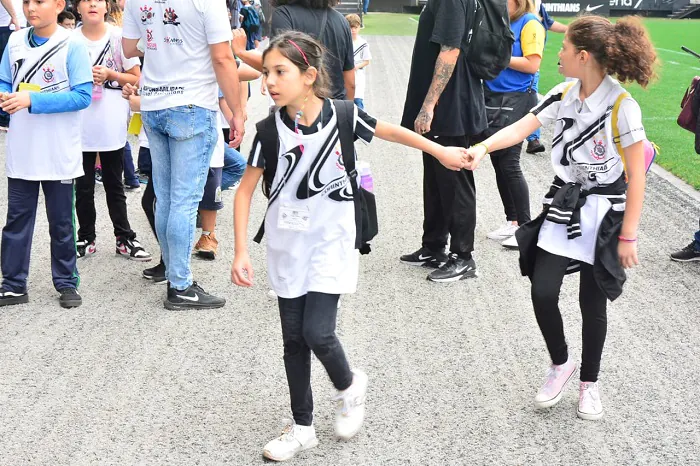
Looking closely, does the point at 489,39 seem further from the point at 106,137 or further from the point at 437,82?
the point at 106,137

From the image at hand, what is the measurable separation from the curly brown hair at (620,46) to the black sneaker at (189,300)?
2.71m

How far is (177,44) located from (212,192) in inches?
58.1

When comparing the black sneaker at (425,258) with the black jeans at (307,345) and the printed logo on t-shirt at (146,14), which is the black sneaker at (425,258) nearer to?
the printed logo on t-shirt at (146,14)

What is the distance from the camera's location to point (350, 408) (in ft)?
12.8

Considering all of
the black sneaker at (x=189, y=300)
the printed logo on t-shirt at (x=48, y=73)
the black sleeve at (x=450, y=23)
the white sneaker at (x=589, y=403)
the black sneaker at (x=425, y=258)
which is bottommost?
the black sneaker at (x=425, y=258)

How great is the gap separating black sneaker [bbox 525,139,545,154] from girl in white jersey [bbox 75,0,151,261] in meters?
5.57

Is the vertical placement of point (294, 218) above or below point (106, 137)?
above

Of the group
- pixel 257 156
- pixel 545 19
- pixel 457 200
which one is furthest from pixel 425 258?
pixel 545 19

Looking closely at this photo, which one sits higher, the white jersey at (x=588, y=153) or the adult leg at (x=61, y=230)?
the white jersey at (x=588, y=153)

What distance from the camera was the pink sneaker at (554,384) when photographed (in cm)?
429

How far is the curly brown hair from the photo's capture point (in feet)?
13.2

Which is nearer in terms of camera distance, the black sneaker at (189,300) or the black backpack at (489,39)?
the black sneaker at (189,300)

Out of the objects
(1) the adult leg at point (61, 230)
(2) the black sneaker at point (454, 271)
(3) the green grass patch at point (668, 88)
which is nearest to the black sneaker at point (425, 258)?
(2) the black sneaker at point (454, 271)

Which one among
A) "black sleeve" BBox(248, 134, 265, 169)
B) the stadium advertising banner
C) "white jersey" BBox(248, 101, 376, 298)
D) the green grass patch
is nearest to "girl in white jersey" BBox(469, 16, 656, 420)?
the green grass patch
